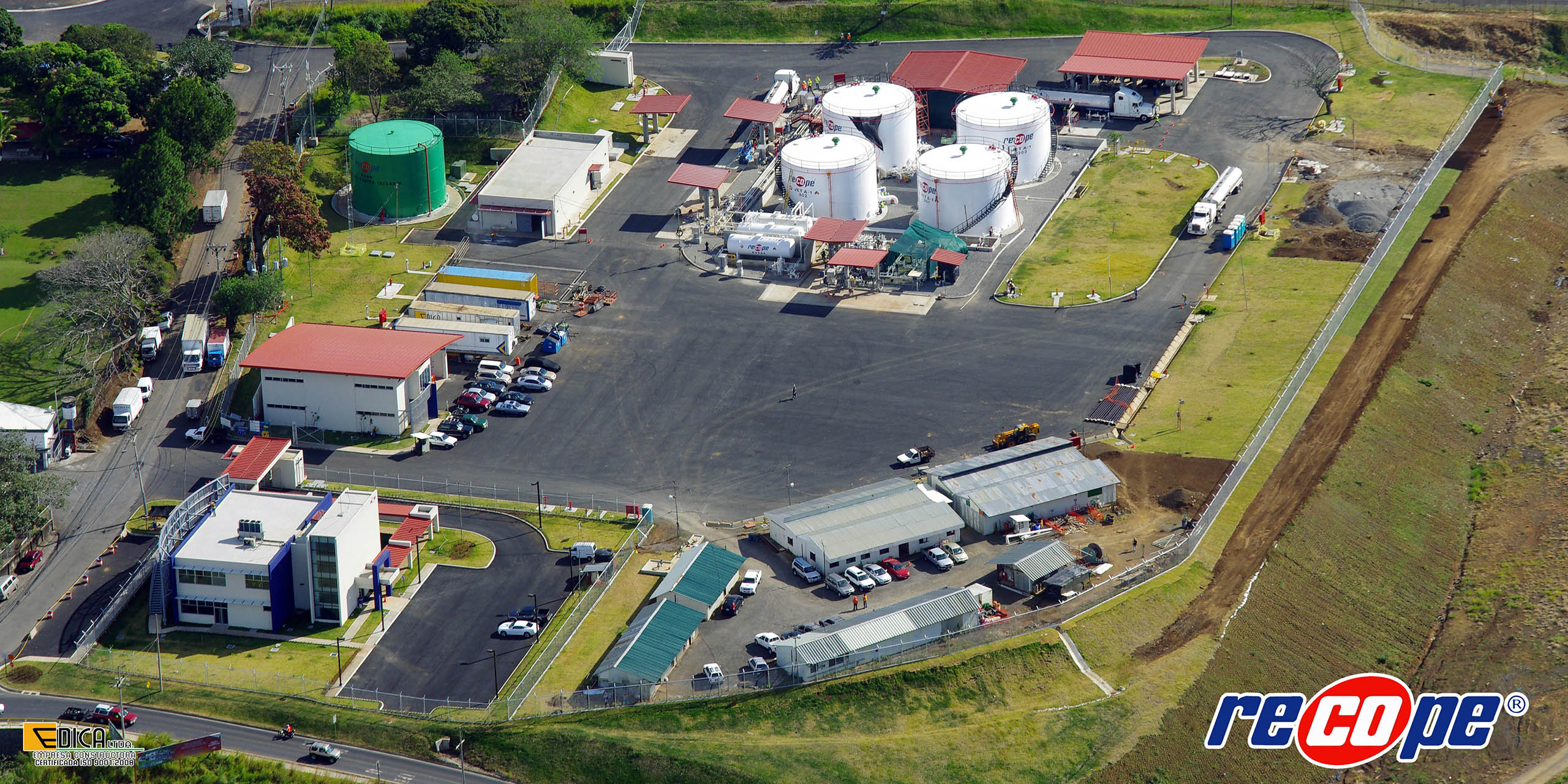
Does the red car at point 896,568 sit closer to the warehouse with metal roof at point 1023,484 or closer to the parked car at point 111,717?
the warehouse with metal roof at point 1023,484

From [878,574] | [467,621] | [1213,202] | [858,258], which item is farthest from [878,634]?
[1213,202]

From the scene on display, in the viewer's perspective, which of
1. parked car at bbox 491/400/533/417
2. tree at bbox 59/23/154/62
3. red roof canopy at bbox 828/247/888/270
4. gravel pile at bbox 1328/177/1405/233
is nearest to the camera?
parked car at bbox 491/400/533/417

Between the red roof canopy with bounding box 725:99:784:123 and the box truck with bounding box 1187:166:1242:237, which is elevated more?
the red roof canopy with bounding box 725:99:784:123

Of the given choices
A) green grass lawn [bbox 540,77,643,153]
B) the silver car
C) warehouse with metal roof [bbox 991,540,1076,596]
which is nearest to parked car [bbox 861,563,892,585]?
the silver car

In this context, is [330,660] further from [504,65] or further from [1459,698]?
[504,65]

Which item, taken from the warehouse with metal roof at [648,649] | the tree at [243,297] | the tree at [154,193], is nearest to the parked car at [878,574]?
the warehouse with metal roof at [648,649]

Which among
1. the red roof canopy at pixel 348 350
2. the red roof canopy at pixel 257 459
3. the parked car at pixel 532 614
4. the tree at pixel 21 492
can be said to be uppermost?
the tree at pixel 21 492

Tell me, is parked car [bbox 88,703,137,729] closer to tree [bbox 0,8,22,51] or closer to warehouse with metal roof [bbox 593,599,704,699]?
warehouse with metal roof [bbox 593,599,704,699]

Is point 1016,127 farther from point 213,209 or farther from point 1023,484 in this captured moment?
point 213,209
